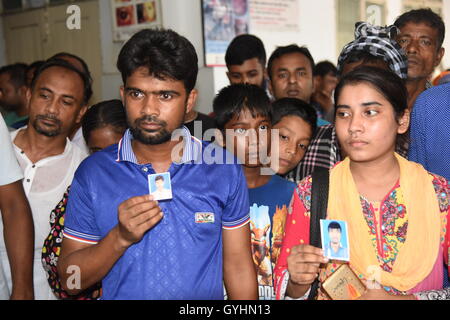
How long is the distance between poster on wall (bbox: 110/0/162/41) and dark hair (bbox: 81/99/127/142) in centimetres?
274

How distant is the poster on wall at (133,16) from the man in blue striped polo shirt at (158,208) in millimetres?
3689

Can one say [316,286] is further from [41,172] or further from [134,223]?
[41,172]

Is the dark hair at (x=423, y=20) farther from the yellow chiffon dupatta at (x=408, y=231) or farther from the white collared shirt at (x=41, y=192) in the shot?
the white collared shirt at (x=41, y=192)

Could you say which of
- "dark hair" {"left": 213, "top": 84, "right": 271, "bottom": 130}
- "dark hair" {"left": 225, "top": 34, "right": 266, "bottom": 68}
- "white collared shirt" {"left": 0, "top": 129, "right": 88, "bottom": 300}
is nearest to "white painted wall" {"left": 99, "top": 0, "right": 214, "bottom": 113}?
"dark hair" {"left": 225, "top": 34, "right": 266, "bottom": 68}

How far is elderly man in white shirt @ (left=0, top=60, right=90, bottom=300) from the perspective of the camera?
2553 millimetres

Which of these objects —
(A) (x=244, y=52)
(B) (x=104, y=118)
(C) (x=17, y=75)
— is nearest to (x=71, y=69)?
(B) (x=104, y=118)

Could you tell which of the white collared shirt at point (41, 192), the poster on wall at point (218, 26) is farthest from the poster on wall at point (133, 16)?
the white collared shirt at point (41, 192)

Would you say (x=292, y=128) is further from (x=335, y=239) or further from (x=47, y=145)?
(x=47, y=145)

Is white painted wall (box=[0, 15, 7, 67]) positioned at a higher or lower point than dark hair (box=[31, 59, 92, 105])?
higher

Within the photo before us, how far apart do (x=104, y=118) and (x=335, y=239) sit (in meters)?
1.72

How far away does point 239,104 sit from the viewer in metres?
2.68

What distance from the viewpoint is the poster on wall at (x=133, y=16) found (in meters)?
5.48

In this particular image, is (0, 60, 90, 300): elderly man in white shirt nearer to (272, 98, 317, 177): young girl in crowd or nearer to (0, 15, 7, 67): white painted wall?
(272, 98, 317, 177): young girl in crowd

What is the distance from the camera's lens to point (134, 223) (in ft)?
5.55
